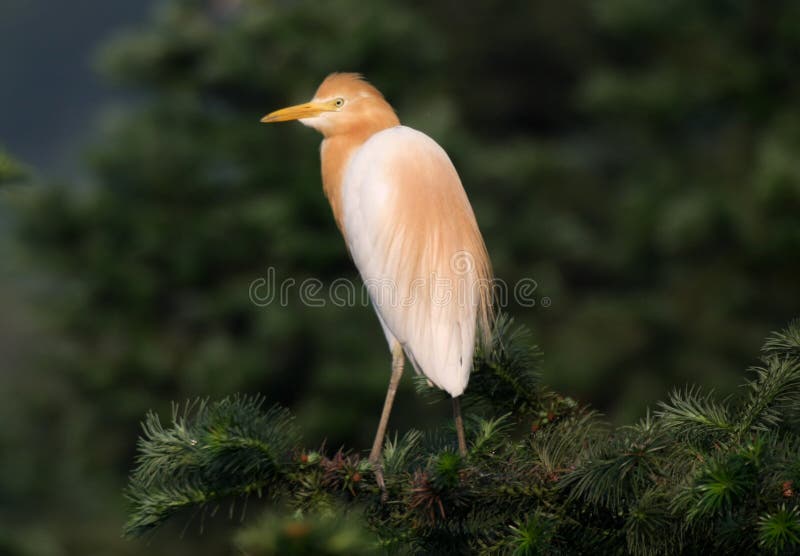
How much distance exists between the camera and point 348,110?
10.5 ft

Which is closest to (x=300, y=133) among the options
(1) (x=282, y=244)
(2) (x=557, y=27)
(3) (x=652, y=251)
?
(1) (x=282, y=244)

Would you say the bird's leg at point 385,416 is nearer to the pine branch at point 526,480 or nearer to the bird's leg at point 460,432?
the pine branch at point 526,480

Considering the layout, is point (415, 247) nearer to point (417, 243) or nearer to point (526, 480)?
point (417, 243)

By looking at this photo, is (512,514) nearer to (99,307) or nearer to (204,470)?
(204,470)

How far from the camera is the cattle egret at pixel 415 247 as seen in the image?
105 inches

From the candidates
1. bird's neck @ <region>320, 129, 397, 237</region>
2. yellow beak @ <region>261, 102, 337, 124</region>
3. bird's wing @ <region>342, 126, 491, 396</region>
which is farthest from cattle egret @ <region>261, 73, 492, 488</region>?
yellow beak @ <region>261, 102, 337, 124</region>

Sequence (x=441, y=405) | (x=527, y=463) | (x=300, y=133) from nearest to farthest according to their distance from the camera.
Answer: (x=527, y=463), (x=441, y=405), (x=300, y=133)

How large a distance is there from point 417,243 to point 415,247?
0.01 m

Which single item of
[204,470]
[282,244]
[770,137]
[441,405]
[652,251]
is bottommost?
[441,405]

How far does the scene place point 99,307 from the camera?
907 cm

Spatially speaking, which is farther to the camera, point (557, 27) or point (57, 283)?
point (557, 27)

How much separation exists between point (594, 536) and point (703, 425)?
0.94 ft

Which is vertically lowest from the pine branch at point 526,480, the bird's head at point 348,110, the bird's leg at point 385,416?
the bird's leg at point 385,416

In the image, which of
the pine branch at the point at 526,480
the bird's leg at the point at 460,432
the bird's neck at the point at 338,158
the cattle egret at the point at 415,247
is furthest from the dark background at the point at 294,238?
the pine branch at the point at 526,480
